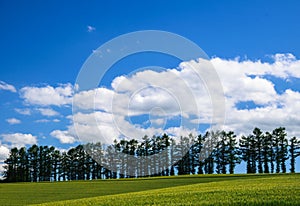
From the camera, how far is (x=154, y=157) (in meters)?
124

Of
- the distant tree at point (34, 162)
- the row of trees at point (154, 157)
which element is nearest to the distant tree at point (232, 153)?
the row of trees at point (154, 157)

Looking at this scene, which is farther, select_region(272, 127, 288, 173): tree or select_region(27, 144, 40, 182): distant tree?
select_region(27, 144, 40, 182): distant tree

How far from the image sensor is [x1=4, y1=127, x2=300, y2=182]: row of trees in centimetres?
11069

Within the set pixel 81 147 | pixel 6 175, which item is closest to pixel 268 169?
pixel 81 147

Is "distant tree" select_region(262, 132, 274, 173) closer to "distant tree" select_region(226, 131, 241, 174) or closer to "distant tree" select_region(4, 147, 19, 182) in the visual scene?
"distant tree" select_region(226, 131, 241, 174)

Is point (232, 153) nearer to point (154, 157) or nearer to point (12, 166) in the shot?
point (154, 157)

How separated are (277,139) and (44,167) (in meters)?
75.7

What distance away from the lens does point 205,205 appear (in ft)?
58.4

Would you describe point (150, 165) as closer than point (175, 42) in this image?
No

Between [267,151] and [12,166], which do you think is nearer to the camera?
[267,151]

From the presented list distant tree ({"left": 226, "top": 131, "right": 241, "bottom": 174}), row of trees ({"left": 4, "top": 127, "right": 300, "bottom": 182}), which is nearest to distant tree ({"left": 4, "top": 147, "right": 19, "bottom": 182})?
row of trees ({"left": 4, "top": 127, "right": 300, "bottom": 182})

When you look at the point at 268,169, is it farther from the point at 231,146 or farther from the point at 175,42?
the point at 175,42

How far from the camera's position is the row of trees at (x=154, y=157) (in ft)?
363

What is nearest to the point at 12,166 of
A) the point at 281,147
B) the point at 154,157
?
the point at 154,157
